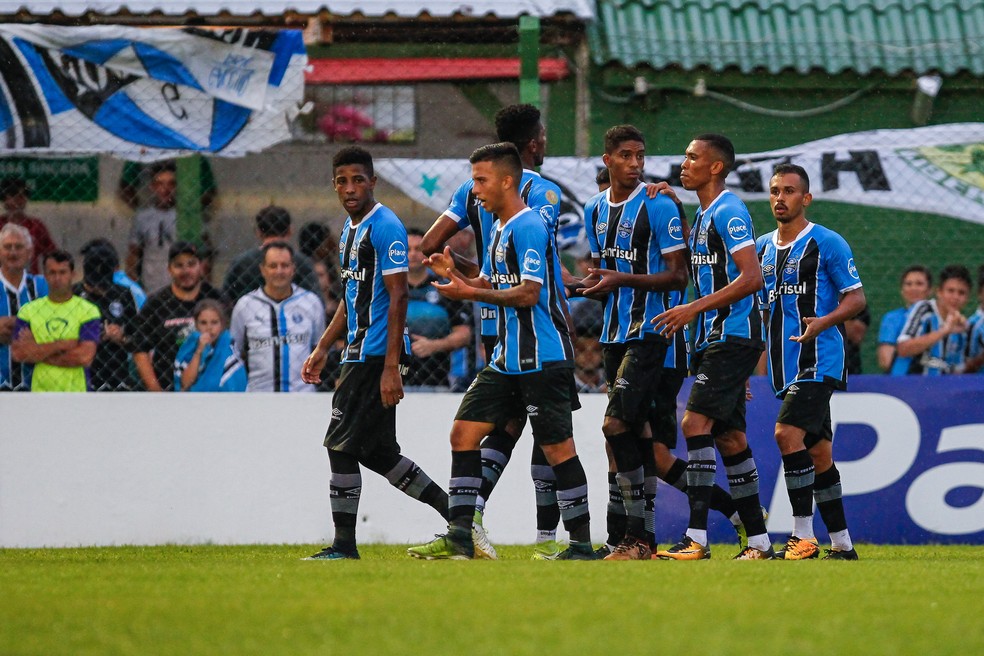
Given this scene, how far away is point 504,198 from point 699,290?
1357 millimetres

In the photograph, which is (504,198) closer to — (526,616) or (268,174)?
(526,616)

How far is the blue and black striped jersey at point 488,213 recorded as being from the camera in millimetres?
7637

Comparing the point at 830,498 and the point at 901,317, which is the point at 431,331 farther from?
the point at 901,317

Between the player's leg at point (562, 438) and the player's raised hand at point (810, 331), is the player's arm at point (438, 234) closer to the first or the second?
the player's leg at point (562, 438)

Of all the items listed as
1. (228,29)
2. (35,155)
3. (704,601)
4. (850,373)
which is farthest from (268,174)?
(704,601)

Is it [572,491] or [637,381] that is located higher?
[637,381]

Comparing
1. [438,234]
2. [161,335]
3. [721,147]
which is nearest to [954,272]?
[721,147]

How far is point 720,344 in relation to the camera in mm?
7730

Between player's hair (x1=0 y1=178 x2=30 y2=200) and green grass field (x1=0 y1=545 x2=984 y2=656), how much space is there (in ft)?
12.1

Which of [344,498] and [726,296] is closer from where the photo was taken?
[726,296]

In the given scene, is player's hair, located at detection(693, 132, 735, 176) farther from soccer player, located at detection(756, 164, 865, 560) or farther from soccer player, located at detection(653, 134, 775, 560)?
soccer player, located at detection(756, 164, 865, 560)

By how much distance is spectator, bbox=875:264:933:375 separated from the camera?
10.6m

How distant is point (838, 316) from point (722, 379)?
789mm

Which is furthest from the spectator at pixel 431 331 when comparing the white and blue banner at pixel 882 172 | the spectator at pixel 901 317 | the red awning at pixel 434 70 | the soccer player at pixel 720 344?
the red awning at pixel 434 70
